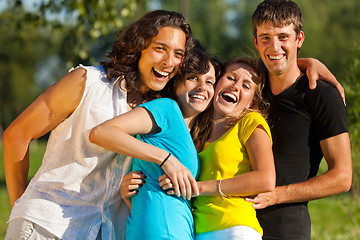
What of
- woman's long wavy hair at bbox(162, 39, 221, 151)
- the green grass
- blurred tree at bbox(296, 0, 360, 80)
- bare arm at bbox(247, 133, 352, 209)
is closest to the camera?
bare arm at bbox(247, 133, 352, 209)

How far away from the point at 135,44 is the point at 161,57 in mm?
206

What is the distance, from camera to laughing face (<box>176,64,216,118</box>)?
3.35m

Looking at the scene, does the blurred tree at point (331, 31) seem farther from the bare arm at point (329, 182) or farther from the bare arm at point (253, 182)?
the bare arm at point (253, 182)

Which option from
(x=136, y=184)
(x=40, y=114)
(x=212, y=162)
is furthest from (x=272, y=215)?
(x=40, y=114)

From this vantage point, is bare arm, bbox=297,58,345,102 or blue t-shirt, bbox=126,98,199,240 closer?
blue t-shirt, bbox=126,98,199,240

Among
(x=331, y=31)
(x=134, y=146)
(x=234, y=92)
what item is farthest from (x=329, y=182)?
(x=331, y=31)

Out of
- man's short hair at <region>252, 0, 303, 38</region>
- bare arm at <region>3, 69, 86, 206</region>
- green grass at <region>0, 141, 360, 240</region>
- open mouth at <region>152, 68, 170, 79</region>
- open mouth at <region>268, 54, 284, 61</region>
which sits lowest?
green grass at <region>0, 141, 360, 240</region>

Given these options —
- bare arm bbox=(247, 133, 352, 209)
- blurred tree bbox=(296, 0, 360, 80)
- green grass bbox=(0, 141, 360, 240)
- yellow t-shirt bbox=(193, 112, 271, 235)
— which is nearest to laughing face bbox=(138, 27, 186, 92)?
yellow t-shirt bbox=(193, 112, 271, 235)

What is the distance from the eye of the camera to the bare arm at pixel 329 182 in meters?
3.12

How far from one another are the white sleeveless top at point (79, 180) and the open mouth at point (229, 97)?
760 millimetres

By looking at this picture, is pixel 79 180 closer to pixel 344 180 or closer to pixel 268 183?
pixel 268 183

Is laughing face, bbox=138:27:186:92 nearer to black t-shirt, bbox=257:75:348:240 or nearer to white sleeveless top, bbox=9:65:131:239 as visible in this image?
white sleeveless top, bbox=9:65:131:239

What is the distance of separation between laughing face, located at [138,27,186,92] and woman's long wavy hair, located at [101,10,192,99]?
0.12 feet

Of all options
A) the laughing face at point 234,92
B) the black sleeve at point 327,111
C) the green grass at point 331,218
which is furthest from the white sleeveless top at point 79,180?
the green grass at point 331,218
